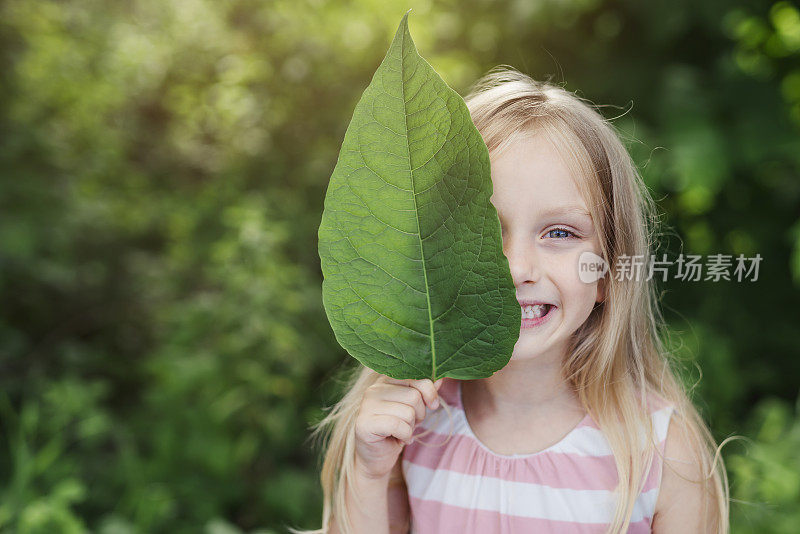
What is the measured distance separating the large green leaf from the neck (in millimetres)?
237

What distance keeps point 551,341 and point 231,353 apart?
162 cm

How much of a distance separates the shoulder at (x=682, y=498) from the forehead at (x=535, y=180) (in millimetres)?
330

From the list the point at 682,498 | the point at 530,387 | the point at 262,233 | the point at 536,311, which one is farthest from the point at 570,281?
the point at 262,233

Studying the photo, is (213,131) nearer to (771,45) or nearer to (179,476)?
(179,476)

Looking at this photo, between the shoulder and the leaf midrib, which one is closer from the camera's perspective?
the leaf midrib

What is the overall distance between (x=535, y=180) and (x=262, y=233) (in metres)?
1.54

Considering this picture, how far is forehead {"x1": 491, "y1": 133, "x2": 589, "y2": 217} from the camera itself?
69cm

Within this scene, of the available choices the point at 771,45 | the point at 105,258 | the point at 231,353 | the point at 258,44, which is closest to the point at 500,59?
the point at 771,45

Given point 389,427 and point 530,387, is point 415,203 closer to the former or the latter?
point 389,427

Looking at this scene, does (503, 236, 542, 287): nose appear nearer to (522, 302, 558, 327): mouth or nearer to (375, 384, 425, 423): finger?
(522, 302, 558, 327): mouth

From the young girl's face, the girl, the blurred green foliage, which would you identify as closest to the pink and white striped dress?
the girl

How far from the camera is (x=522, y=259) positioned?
0.68m

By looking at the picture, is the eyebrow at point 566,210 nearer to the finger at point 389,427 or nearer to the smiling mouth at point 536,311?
the smiling mouth at point 536,311

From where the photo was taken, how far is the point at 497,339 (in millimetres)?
584
